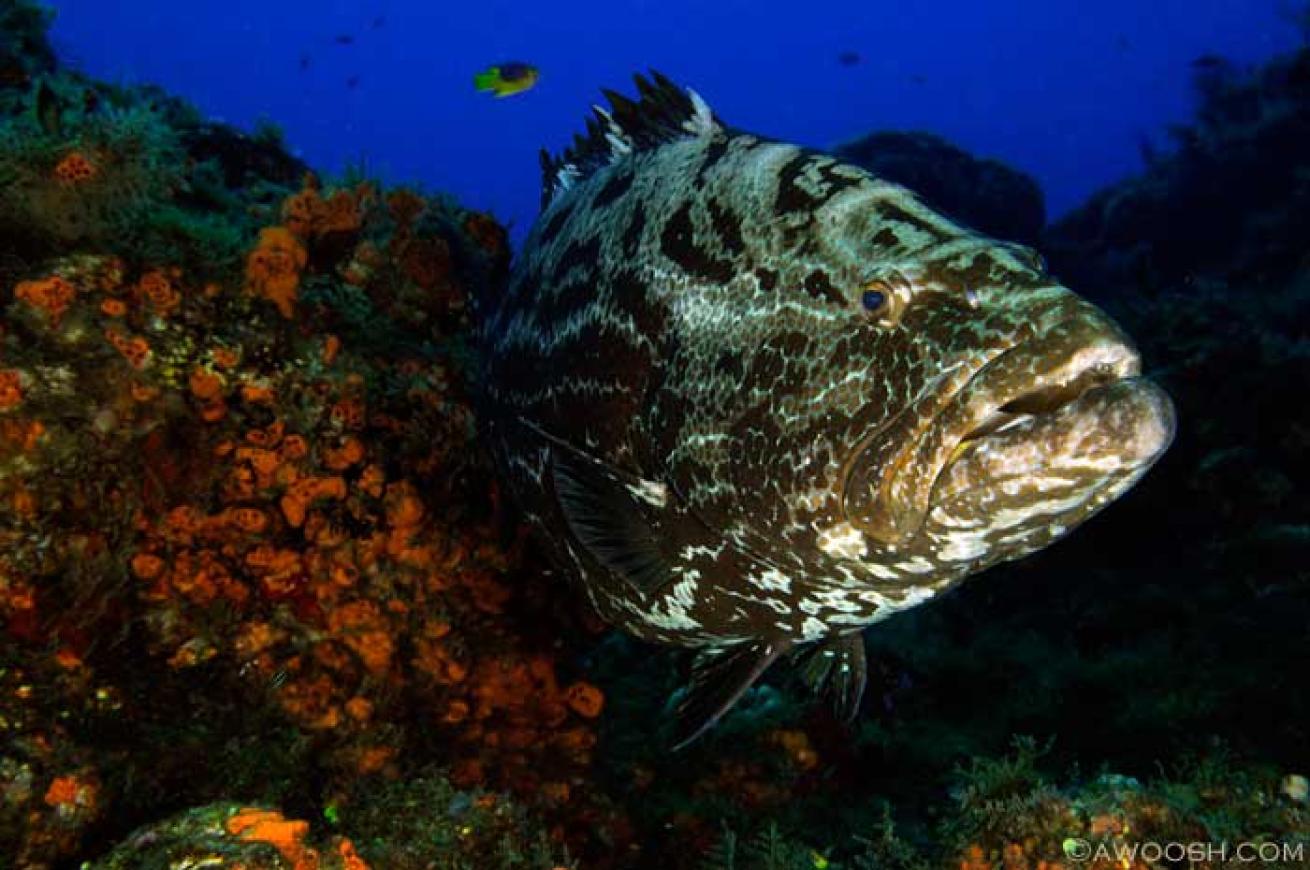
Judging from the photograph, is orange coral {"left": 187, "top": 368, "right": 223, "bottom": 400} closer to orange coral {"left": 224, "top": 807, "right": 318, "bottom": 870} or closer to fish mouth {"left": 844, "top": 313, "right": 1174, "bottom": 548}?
orange coral {"left": 224, "top": 807, "right": 318, "bottom": 870}

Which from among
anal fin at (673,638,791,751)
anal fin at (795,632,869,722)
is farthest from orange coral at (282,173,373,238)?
anal fin at (795,632,869,722)

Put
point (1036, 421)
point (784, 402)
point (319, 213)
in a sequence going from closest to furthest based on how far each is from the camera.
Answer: point (1036, 421) → point (784, 402) → point (319, 213)

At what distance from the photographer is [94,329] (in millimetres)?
3227

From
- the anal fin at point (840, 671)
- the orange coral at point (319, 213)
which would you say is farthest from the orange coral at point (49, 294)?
the anal fin at point (840, 671)

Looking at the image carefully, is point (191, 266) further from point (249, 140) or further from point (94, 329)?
point (249, 140)

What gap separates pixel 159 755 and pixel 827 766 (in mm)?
4118

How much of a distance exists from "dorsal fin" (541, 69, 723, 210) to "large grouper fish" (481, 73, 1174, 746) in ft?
0.05

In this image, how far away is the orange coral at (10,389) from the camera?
9.82ft

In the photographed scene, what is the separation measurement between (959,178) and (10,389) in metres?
20.2

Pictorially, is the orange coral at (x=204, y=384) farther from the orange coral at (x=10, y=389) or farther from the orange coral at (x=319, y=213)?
the orange coral at (x=319, y=213)

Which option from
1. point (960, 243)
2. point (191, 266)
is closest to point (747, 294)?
point (960, 243)

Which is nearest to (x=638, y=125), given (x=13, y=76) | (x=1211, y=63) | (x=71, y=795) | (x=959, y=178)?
(x=71, y=795)

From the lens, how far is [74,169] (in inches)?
133

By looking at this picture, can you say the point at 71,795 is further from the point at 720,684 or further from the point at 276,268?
the point at 720,684
